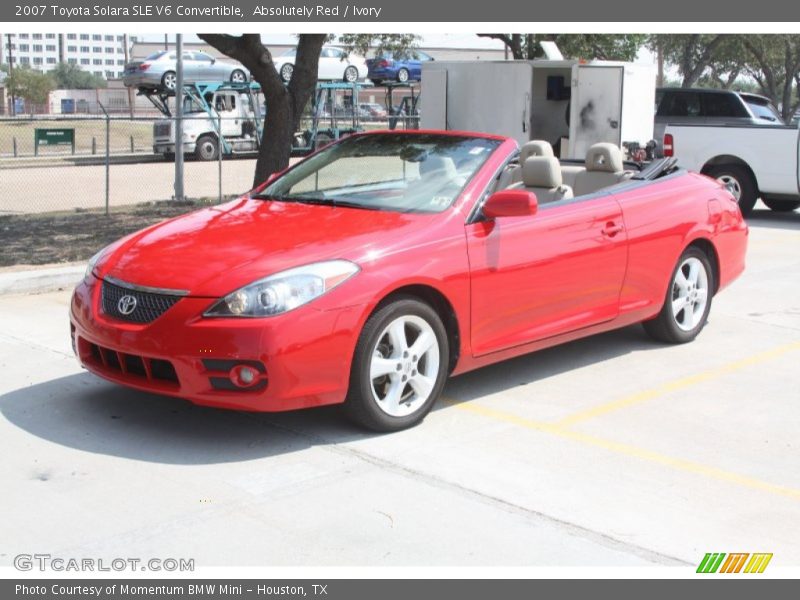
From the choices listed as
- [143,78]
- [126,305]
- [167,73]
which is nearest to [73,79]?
[143,78]

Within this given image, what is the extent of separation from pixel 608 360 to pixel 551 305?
3.51 ft

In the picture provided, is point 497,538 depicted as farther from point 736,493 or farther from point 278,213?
point 278,213

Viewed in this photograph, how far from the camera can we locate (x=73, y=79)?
341 ft

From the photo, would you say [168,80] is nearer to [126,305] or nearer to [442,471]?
[126,305]

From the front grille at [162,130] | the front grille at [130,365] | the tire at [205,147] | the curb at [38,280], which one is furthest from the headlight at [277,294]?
the front grille at [162,130]

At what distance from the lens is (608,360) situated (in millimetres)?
7375

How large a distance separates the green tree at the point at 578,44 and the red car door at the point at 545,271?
68.9 feet

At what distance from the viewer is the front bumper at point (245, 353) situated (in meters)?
5.14

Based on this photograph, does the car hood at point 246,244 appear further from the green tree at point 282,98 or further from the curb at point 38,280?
the green tree at point 282,98

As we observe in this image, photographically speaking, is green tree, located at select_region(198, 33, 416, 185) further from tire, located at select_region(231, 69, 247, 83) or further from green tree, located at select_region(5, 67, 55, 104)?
green tree, located at select_region(5, 67, 55, 104)

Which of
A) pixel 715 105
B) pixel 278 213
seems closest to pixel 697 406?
pixel 278 213

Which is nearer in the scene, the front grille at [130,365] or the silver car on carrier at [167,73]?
the front grille at [130,365]

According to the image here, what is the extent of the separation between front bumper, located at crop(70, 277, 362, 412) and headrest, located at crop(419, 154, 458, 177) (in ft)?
4.63

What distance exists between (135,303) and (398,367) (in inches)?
54.1
